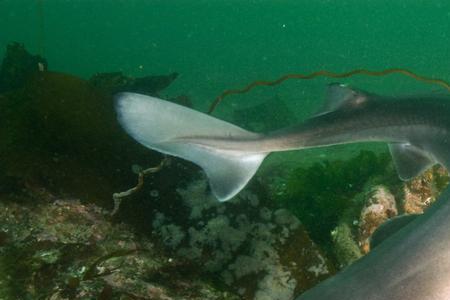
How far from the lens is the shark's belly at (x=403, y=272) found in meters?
1.81

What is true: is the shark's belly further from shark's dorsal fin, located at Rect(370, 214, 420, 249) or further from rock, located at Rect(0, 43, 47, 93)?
rock, located at Rect(0, 43, 47, 93)

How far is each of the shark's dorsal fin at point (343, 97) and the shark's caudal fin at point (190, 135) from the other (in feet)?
2.53

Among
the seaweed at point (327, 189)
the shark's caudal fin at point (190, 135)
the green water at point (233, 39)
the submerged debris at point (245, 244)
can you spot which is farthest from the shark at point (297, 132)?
the green water at point (233, 39)

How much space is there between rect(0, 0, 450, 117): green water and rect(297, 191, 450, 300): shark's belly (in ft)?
59.5

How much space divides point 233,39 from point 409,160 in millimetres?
102638

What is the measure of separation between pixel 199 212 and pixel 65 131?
4.97 feet

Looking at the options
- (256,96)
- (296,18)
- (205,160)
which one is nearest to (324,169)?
(205,160)

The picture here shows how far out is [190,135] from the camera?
377cm

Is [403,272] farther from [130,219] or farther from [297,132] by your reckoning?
[130,219]

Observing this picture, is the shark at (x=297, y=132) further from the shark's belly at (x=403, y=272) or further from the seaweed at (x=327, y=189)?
the seaweed at (x=327, y=189)

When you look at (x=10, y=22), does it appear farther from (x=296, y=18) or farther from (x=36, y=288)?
(x=36, y=288)

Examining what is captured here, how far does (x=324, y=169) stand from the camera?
7336 mm

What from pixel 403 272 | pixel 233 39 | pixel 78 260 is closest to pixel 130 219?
pixel 78 260

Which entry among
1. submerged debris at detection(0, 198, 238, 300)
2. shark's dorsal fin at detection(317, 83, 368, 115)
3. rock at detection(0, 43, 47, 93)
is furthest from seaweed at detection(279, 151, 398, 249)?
rock at detection(0, 43, 47, 93)
